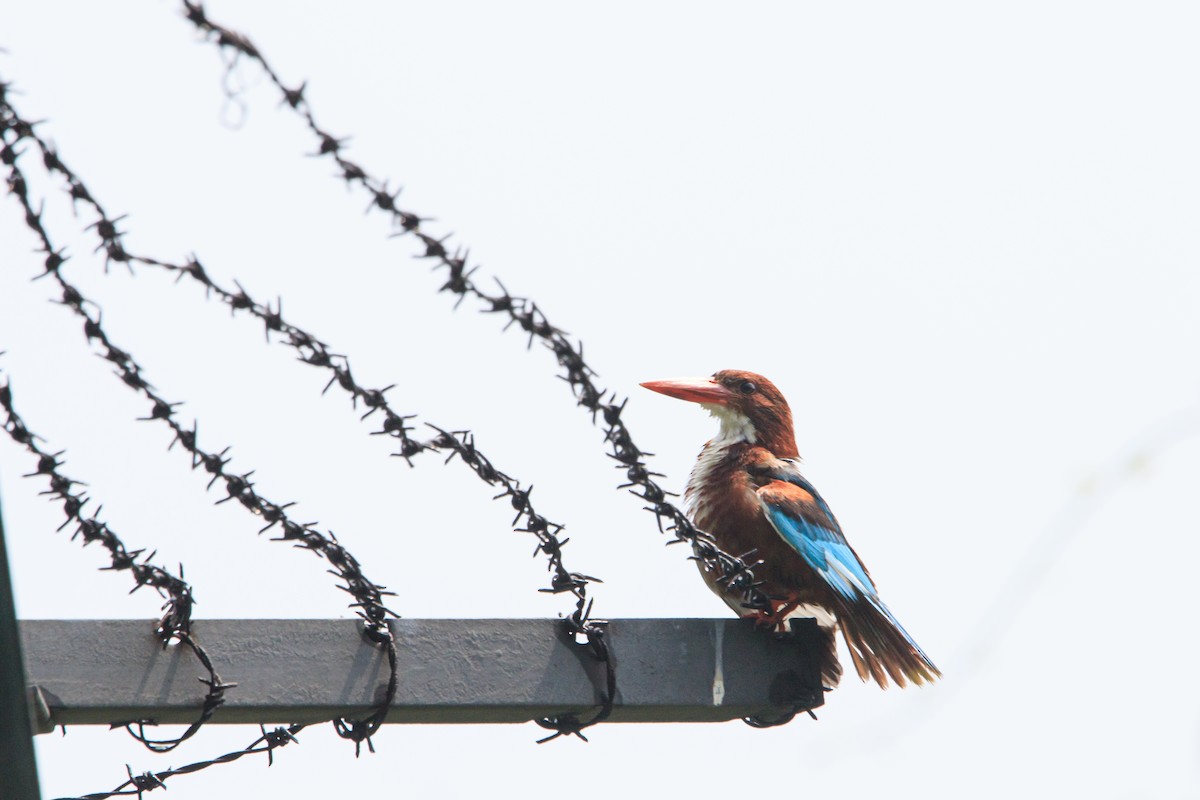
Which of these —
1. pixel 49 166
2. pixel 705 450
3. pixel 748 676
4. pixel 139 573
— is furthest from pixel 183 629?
pixel 705 450

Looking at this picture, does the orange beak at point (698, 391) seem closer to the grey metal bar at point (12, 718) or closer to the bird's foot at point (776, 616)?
the bird's foot at point (776, 616)

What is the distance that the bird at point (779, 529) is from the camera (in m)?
3.82

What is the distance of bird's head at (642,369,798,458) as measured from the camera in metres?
5.05

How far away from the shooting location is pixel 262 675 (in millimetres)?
2709

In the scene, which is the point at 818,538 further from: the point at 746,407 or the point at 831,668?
the point at 746,407

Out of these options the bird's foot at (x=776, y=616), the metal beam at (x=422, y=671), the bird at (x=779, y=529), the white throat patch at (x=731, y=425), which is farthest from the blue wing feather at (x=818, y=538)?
the metal beam at (x=422, y=671)

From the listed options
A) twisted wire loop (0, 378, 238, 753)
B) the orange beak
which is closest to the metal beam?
twisted wire loop (0, 378, 238, 753)

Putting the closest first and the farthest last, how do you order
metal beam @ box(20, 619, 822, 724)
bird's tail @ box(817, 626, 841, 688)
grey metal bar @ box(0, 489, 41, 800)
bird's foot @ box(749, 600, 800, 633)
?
1. grey metal bar @ box(0, 489, 41, 800)
2. metal beam @ box(20, 619, 822, 724)
3. bird's foot @ box(749, 600, 800, 633)
4. bird's tail @ box(817, 626, 841, 688)

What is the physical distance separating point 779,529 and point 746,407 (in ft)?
3.18

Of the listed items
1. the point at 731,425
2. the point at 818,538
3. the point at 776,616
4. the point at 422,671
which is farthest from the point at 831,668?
the point at 731,425

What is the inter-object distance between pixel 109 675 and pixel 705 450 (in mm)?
2730

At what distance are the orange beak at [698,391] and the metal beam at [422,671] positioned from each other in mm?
1953

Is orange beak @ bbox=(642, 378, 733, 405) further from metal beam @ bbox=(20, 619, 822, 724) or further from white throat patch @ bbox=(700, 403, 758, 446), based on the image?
metal beam @ bbox=(20, 619, 822, 724)

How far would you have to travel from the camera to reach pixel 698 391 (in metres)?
5.04
